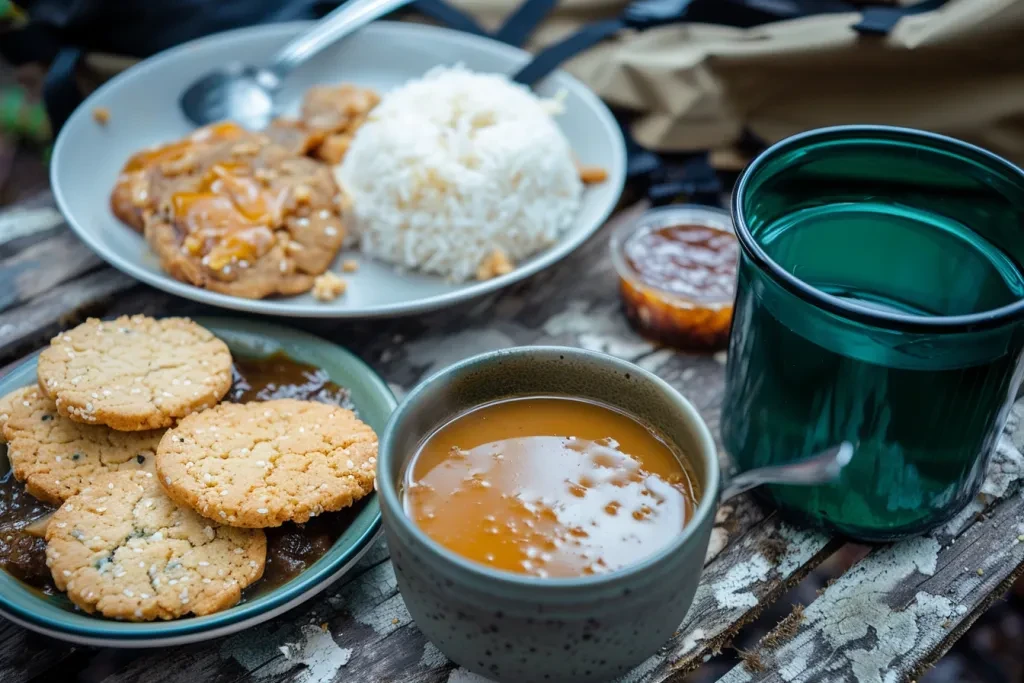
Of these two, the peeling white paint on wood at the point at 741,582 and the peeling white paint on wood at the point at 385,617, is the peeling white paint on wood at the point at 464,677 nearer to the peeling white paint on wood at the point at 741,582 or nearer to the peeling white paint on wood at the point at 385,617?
the peeling white paint on wood at the point at 385,617

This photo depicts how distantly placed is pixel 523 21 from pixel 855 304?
1563mm

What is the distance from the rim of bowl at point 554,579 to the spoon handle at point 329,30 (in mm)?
1412

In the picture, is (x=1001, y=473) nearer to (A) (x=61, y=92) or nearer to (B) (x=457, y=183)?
(B) (x=457, y=183)

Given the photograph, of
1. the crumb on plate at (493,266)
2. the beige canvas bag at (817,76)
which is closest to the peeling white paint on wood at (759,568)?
the crumb on plate at (493,266)

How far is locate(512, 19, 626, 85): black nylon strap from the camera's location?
221 centimetres

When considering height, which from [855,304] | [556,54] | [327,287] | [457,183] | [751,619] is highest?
[855,304]

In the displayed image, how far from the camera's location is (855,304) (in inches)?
40.8

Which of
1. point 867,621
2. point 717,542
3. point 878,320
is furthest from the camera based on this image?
point 717,542

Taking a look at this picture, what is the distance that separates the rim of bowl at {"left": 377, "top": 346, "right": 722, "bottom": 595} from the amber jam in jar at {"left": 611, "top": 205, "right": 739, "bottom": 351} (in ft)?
1.83

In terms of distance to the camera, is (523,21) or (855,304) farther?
(523,21)

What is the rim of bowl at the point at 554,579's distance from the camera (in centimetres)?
86

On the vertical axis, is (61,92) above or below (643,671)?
above

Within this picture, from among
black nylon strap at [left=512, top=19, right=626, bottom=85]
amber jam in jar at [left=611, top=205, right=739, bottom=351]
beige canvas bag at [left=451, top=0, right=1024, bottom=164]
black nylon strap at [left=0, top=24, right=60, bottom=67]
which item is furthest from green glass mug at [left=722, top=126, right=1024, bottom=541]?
black nylon strap at [left=0, top=24, right=60, bottom=67]

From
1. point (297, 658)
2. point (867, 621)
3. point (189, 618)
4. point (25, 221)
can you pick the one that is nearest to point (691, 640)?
point (867, 621)
